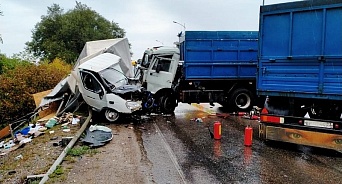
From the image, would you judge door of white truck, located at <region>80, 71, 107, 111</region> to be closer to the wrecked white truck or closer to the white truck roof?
the wrecked white truck

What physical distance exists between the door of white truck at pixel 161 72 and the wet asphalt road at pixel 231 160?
348cm

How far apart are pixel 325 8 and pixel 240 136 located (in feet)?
13.7

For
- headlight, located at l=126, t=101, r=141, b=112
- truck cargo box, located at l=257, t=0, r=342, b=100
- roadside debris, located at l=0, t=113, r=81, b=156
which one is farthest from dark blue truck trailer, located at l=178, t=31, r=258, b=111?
truck cargo box, located at l=257, t=0, r=342, b=100

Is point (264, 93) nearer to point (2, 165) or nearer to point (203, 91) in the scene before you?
point (203, 91)

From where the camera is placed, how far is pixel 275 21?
8.11 meters

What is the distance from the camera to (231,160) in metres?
7.16

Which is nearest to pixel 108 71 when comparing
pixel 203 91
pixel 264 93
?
pixel 203 91

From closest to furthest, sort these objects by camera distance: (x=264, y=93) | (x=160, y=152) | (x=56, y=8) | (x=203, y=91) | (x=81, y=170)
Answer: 1. (x=81, y=170)
2. (x=160, y=152)
3. (x=264, y=93)
4. (x=203, y=91)
5. (x=56, y=8)

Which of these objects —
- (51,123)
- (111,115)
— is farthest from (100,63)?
(51,123)

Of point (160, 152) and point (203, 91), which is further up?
point (203, 91)

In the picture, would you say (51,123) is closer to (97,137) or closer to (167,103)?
(97,137)

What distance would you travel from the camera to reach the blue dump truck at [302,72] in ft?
23.9

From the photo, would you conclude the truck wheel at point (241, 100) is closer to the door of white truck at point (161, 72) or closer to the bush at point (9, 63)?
the door of white truck at point (161, 72)

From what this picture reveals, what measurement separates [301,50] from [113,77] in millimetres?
7358
